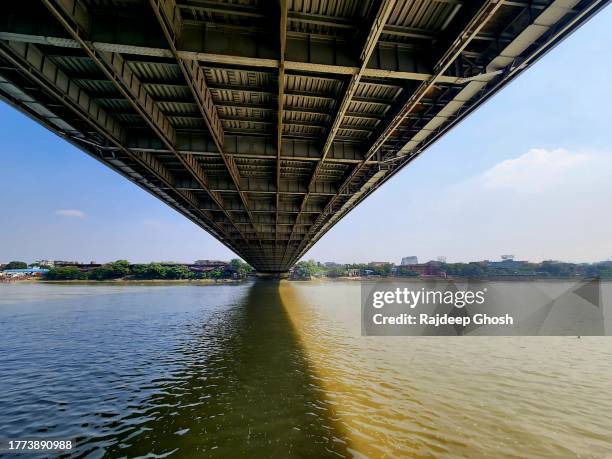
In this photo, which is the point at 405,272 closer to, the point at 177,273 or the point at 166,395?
the point at 177,273

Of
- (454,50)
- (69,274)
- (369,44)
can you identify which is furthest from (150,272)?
(454,50)

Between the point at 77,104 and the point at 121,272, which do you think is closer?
the point at 77,104

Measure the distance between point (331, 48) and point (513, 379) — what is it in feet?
45.6

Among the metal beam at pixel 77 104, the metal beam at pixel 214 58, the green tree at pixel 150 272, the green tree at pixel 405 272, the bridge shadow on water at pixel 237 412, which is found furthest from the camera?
the green tree at pixel 405 272

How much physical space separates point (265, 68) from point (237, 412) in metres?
11.3

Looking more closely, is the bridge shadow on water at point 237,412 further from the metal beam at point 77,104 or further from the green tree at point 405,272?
the green tree at point 405,272

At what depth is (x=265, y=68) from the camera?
35.5 ft

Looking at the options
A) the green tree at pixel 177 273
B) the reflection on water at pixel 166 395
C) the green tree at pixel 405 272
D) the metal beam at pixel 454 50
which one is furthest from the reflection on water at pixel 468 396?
the green tree at pixel 405 272

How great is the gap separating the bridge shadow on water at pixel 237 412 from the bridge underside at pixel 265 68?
10.2 m

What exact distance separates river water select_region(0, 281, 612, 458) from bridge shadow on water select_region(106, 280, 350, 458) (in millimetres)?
44

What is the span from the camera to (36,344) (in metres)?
16.1

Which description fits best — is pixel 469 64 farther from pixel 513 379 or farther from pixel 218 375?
pixel 218 375

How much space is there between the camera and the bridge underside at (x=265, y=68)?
8.54 m

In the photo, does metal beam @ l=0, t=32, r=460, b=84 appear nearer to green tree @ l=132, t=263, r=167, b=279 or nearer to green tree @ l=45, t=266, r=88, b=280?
green tree @ l=132, t=263, r=167, b=279
